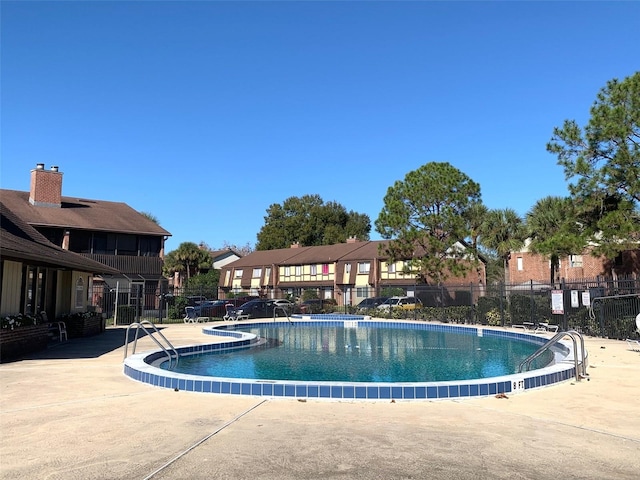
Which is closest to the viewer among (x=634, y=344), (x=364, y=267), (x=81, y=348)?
(x=81, y=348)

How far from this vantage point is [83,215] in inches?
1416

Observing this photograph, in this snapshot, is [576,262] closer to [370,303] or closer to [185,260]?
[370,303]

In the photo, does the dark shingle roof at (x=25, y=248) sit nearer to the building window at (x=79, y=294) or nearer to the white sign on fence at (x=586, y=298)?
the building window at (x=79, y=294)

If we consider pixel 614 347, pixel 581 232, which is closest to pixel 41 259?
pixel 614 347

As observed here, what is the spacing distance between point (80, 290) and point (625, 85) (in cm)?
2221

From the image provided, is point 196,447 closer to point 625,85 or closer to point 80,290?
point 80,290

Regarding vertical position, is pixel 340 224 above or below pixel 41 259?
above

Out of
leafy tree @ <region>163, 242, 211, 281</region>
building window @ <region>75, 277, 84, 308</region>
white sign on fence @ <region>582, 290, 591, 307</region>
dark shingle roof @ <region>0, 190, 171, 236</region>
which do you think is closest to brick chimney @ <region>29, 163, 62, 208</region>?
dark shingle roof @ <region>0, 190, 171, 236</region>

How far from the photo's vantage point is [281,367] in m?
11.7

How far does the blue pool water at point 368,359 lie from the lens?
1063 centimetres

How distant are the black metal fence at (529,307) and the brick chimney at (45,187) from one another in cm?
866

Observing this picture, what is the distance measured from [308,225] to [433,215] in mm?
43383

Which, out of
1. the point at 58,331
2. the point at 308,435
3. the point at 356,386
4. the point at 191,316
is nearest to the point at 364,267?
the point at 191,316

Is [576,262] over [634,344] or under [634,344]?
over
